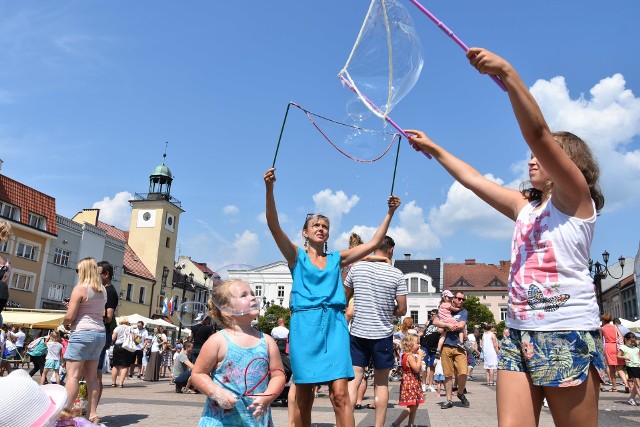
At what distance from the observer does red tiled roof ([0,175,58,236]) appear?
130 feet

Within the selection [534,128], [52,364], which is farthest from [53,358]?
[534,128]

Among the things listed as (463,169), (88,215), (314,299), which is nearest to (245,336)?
(314,299)

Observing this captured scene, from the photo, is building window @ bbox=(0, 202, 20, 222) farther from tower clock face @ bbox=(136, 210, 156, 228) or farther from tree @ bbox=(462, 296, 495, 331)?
tree @ bbox=(462, 296, 495, 331)

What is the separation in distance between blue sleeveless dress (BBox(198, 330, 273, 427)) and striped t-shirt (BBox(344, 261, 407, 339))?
2.43m

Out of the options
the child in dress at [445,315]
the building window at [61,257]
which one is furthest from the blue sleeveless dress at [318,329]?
the building window at [61,257]

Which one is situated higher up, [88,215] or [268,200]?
[88,215]

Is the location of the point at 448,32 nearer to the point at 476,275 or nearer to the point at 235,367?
the point at 235,367

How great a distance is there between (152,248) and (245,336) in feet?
213

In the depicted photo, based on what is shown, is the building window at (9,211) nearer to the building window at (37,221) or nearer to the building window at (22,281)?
the building window at (37,221)

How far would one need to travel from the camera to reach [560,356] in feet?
7.82

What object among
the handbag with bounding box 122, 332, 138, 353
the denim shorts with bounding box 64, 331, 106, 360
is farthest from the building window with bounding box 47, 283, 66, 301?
the denim shorts with bounding box 64, 331, 106, 360

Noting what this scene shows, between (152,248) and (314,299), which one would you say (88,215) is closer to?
(152,248)

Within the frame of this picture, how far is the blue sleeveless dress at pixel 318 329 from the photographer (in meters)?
4.17

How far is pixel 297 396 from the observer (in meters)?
4.34
